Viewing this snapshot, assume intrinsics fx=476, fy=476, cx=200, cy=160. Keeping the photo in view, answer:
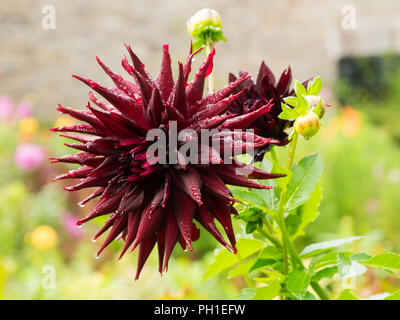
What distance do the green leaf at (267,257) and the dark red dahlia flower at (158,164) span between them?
150 mm

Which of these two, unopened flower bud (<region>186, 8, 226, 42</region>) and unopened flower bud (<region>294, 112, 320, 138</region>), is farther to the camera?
unopened flower bud (<region>186, 8, 226, 42</region>)

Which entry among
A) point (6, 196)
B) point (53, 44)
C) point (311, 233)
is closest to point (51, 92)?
point (53, 44)

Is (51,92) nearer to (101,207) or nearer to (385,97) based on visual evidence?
(385,97)

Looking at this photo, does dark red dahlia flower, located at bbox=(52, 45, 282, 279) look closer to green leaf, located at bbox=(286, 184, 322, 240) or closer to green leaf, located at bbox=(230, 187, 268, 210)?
green leaf, located at bbox=(230, 187, 268, 210)

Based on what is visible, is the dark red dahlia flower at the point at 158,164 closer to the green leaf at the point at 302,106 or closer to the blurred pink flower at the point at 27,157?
the green leaf at the point at 302,106

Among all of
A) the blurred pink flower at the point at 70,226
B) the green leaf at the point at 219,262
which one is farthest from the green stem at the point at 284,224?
the blurred pink flower at the point at 70,226

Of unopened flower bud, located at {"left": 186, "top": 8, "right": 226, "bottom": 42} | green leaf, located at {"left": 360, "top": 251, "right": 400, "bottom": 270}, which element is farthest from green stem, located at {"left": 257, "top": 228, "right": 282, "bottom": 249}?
unopened flower bud, located at {"left": 186, "top": 8, "right": 226, "bottom": 42}

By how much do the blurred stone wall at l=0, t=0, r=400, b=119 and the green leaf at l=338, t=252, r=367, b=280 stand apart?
391 centimetres

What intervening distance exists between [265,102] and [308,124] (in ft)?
0.24

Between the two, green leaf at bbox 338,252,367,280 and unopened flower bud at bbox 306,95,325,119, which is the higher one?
unopened flower bud at bbox 306,95,325,119

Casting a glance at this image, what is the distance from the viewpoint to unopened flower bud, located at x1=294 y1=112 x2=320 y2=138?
56 centimetres

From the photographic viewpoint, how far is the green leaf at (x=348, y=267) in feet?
1.87
